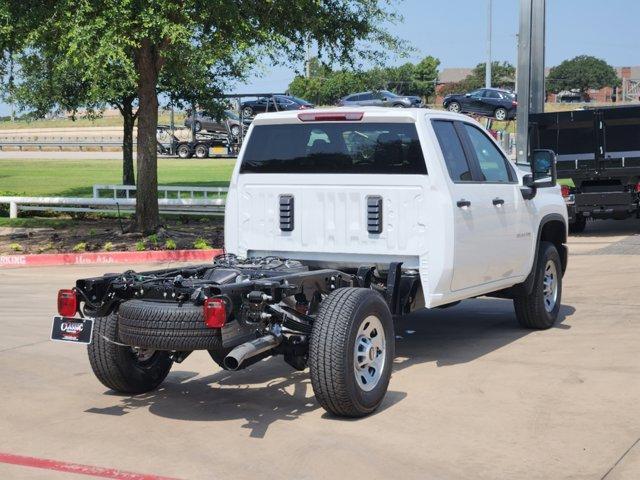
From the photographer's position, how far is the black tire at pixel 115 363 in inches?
276

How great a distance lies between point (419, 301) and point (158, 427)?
2390mm

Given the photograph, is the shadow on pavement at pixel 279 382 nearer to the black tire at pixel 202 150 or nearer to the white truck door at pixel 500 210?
the white truck door at pixel 500 210

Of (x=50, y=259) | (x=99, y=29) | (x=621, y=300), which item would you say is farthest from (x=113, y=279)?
(x=50, y=259)

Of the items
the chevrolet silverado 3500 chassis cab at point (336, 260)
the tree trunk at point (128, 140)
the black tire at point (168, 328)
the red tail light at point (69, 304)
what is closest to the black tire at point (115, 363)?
the chevrolet silverado 3500 chassis cab at point (336, 260)

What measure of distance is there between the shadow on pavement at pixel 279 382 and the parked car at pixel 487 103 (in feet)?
128

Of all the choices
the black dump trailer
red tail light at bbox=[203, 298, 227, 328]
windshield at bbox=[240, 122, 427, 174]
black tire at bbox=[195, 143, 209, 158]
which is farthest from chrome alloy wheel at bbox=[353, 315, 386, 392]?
black tire at bbox=[195, 143, 209, 158]

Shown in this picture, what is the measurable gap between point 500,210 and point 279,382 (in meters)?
2.46

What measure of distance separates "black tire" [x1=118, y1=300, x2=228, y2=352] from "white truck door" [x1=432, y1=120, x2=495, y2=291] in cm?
238

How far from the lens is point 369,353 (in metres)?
6.69

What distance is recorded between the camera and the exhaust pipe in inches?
235

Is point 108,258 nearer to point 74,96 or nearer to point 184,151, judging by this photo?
point 74,96

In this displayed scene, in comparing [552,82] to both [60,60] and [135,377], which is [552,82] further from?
[135,377]

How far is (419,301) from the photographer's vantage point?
791 centimetres

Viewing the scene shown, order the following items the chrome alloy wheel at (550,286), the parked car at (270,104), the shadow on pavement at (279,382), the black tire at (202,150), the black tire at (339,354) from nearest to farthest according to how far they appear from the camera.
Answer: the black tire at (339,354) → the shadow on pavement at (279,382) → the chrome alloy wheel at (550,286) → the parked car at (270,104) → the black tire at (202,150)
